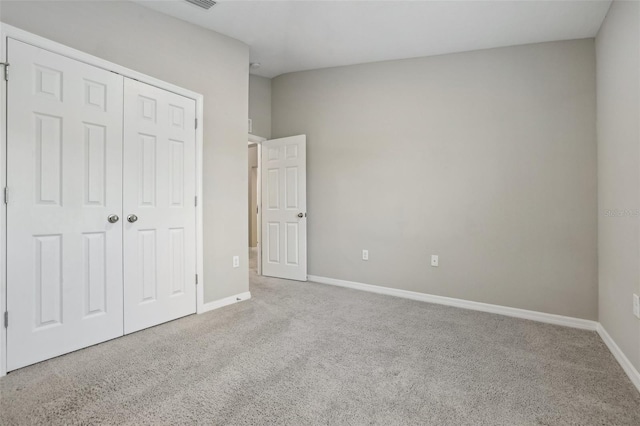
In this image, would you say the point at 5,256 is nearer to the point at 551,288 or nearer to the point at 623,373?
the point at 623,373

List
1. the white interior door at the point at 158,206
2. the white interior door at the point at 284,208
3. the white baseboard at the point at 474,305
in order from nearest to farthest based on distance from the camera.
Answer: the white interior door at the point at 158,206 → the white baseboard at the point at 474,305 → the white interior door at the point at 284,208

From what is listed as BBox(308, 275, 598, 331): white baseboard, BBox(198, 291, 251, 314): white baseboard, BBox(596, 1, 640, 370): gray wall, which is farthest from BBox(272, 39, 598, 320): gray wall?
BBox(198, 291, 251, 314): white baseboard

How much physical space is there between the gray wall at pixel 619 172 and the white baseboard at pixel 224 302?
10.0ft

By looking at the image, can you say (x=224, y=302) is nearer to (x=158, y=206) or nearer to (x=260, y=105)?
(x=158, y=206)

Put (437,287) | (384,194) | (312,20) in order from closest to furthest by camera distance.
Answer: (312,20) → (437,287) → (384,194)

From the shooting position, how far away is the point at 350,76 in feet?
12.3

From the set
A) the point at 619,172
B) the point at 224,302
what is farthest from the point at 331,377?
the point at 619,172

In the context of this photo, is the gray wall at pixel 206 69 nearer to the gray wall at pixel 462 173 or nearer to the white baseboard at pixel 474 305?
the gray wall at pixel 462 173

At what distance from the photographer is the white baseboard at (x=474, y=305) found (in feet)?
8.80

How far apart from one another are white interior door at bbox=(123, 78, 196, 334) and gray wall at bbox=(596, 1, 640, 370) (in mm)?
3237

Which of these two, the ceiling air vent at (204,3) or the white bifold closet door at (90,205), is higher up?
the ceiling air vent at (204,3)

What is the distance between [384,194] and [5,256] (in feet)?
10.6

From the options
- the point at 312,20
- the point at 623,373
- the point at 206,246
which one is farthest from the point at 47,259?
the point at 623,373

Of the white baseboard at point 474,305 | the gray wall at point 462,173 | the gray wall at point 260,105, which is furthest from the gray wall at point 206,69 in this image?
the white baseboard at point 474,305
